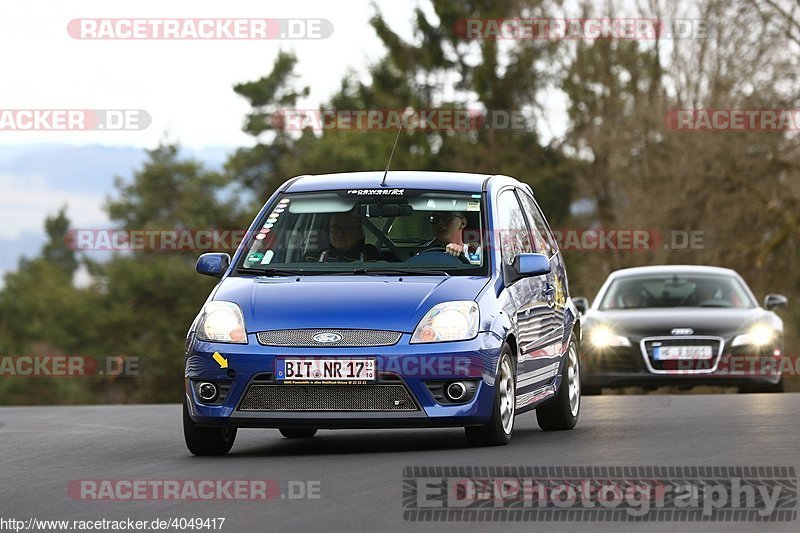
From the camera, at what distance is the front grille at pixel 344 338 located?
10.8m

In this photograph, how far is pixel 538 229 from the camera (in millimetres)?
13648

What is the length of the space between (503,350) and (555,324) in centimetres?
190

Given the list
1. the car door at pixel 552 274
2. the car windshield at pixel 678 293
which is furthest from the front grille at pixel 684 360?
the car door at pixel 552 274

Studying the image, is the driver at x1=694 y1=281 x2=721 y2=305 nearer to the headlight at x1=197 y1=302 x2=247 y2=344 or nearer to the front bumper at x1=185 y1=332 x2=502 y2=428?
the front bumper at x1=185 y1=332 x2=502 y2=428

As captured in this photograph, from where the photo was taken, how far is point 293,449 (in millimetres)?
11867

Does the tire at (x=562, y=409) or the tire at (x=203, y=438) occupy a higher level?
the tire at (x=203, y=438)

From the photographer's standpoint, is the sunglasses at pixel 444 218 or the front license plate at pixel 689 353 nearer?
the sunglasses at pixel 444 218

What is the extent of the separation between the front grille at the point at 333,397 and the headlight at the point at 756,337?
30.9ft

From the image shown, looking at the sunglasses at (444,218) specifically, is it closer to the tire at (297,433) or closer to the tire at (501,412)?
the tire at (501,412)

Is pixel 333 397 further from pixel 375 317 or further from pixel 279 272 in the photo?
pixel 279 272

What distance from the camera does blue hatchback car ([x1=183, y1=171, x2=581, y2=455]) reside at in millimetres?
10758

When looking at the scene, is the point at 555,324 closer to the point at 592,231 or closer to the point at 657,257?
the point at 657,257
